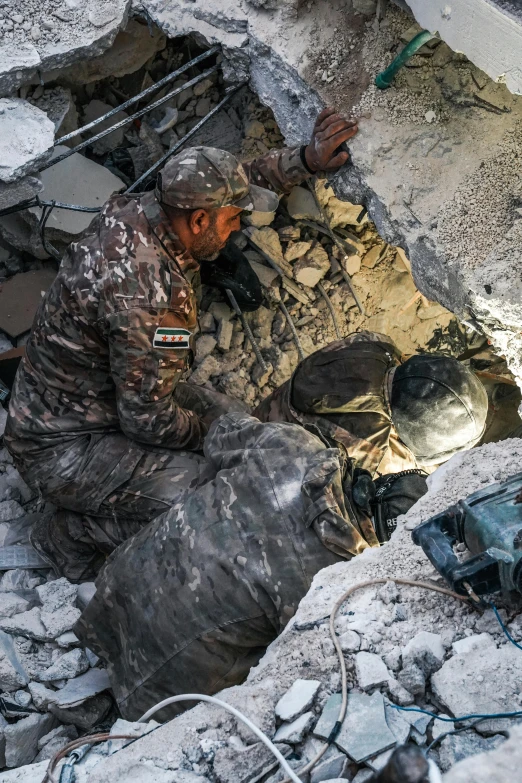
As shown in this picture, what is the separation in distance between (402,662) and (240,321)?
11.6 ft

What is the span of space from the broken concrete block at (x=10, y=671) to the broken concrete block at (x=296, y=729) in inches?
89.4

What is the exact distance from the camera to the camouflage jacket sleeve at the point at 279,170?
4.08 m

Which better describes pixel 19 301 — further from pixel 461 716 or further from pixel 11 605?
pixel 461 716

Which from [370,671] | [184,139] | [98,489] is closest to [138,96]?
[184,139]

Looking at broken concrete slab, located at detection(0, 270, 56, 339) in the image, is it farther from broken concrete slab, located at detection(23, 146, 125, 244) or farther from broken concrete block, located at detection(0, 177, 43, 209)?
broken concrete block, located at detection(0, 177, 43, 209)

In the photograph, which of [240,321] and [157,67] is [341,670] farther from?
[157,67]

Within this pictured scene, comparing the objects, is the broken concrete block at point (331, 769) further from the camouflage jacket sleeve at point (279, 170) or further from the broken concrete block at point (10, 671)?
the camouflage jacket sleeve at point (279, 170)

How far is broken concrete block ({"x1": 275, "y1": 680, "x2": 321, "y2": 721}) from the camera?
2041 mm

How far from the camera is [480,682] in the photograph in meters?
1.96

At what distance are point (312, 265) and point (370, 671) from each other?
3598 mm

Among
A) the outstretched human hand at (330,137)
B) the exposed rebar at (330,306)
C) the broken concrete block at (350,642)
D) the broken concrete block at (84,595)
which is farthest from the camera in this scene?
the exposed rebar at (330,306)

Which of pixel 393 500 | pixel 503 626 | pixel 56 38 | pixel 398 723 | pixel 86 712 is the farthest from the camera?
pixel 56 38

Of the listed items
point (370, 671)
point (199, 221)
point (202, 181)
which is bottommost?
point (199, 221)

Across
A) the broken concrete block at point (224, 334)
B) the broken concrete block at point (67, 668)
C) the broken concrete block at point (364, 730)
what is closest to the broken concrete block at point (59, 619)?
the broken concrete block at point (67, 668)
